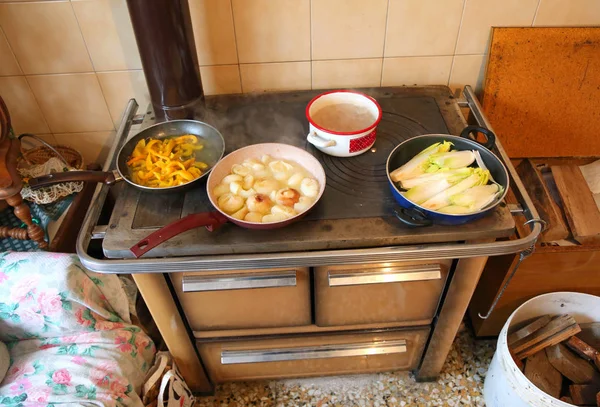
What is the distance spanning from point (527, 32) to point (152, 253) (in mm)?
1283

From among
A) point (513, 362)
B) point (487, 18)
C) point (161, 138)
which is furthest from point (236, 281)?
point (487, 18)

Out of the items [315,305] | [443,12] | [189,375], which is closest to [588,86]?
[443,12]

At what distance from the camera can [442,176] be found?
1.04 metres

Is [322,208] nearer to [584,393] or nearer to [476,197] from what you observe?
[476,197]

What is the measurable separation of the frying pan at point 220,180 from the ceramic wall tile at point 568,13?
0.89m

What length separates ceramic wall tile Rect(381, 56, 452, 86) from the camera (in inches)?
A: 56.1

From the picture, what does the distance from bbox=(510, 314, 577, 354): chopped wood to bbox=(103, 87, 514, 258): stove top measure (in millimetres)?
594

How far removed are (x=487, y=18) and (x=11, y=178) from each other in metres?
1.50

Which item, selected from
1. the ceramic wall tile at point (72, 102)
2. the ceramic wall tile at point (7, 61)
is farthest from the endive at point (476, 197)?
the ceramic wall tile at point (7, 61)

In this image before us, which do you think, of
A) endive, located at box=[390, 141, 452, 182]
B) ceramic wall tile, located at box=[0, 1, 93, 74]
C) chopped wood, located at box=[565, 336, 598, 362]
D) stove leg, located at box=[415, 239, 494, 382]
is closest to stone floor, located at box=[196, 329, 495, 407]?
stove leg, located at box=[415, 239, 494, 382]

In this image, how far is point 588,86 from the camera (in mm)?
1419

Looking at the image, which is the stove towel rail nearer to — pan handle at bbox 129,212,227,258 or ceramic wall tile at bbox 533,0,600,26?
pan handle at bbox 129,212,227,258

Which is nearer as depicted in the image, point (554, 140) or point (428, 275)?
point (428, 275)

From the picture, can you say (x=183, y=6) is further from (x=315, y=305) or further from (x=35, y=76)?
(x=315, y=305)
